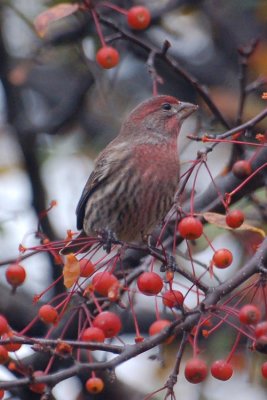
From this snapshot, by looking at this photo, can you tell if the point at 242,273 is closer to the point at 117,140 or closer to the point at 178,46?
the point at 117,140

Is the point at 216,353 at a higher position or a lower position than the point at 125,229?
lower

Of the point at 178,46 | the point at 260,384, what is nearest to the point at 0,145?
the point at 178,46

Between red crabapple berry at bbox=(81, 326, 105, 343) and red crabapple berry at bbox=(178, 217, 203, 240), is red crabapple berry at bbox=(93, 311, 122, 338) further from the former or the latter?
red crabapple berry at bbox=(178, 217, 203, 240)

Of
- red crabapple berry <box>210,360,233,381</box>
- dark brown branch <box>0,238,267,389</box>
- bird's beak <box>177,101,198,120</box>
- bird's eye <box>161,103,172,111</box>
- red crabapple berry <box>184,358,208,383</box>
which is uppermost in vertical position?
bird's eye <box>161,103,172,111</box>

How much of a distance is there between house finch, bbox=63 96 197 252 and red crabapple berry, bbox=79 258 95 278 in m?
1.29

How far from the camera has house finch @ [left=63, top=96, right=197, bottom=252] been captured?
6012 mm

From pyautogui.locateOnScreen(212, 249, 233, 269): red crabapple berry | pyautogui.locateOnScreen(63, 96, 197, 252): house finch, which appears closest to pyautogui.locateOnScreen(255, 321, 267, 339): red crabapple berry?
pyautogui.locateOnScreen(212, 249, 233, 269): red crabapple berry

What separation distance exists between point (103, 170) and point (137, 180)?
31 cm

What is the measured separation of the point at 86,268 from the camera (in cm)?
454

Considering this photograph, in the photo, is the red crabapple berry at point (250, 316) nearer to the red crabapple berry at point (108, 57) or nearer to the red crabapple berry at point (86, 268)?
the red crabapple berry at point (86, 268)

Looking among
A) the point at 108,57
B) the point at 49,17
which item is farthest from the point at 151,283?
the point at 49,17

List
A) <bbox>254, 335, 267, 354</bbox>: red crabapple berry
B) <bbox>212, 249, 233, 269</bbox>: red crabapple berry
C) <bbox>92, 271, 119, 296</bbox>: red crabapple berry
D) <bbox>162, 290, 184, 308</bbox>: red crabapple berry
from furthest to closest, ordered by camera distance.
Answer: <bbox>92, 271, 119, 296</bbox>: red crabapple berry
<bbox>212, 249, 233, 269</bbox>: red crabapple berry
<bbox>162, 290, 184, 308</bbox>: red crabapple berry
<bbox>254, 335, 267, 354</bbox>: red crabapple berry

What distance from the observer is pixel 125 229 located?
6.14 m

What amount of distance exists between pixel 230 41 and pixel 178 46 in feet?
2.23
